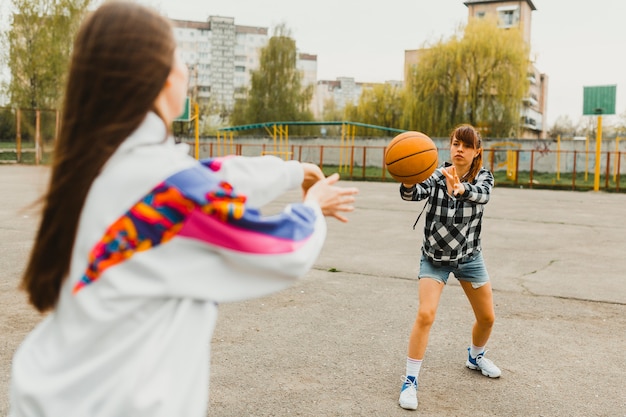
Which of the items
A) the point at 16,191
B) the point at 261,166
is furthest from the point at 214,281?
the point at 16,191

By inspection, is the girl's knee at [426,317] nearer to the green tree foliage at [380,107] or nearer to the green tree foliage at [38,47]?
the green tree foliage at [38,47]

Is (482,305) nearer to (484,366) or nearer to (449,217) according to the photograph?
(484,366)

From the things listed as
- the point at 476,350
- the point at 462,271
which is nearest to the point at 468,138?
the point at 462,271

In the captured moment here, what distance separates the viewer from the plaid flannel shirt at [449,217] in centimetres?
400

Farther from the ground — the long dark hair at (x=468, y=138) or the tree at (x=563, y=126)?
the tree at (x=563, y=126)

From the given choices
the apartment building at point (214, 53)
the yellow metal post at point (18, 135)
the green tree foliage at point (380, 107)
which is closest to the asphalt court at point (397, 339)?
the yellow metal post at point (18, 135)

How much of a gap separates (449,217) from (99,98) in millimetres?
2916

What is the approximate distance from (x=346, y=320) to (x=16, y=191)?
47.3 feet

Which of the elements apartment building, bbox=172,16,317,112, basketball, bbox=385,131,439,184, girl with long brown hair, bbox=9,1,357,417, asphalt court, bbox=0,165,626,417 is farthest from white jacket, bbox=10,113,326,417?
apartment building, bbox=172,16,317,112

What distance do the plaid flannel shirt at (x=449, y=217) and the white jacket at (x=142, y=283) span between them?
2.61 meters

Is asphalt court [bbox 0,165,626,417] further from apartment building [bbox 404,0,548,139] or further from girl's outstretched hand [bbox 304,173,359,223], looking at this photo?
apartment building [bbox 404,0,548,139]

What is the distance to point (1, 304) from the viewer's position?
5.56 metres

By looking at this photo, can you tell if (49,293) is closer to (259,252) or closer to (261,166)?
(259,252)

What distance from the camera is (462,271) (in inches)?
160
